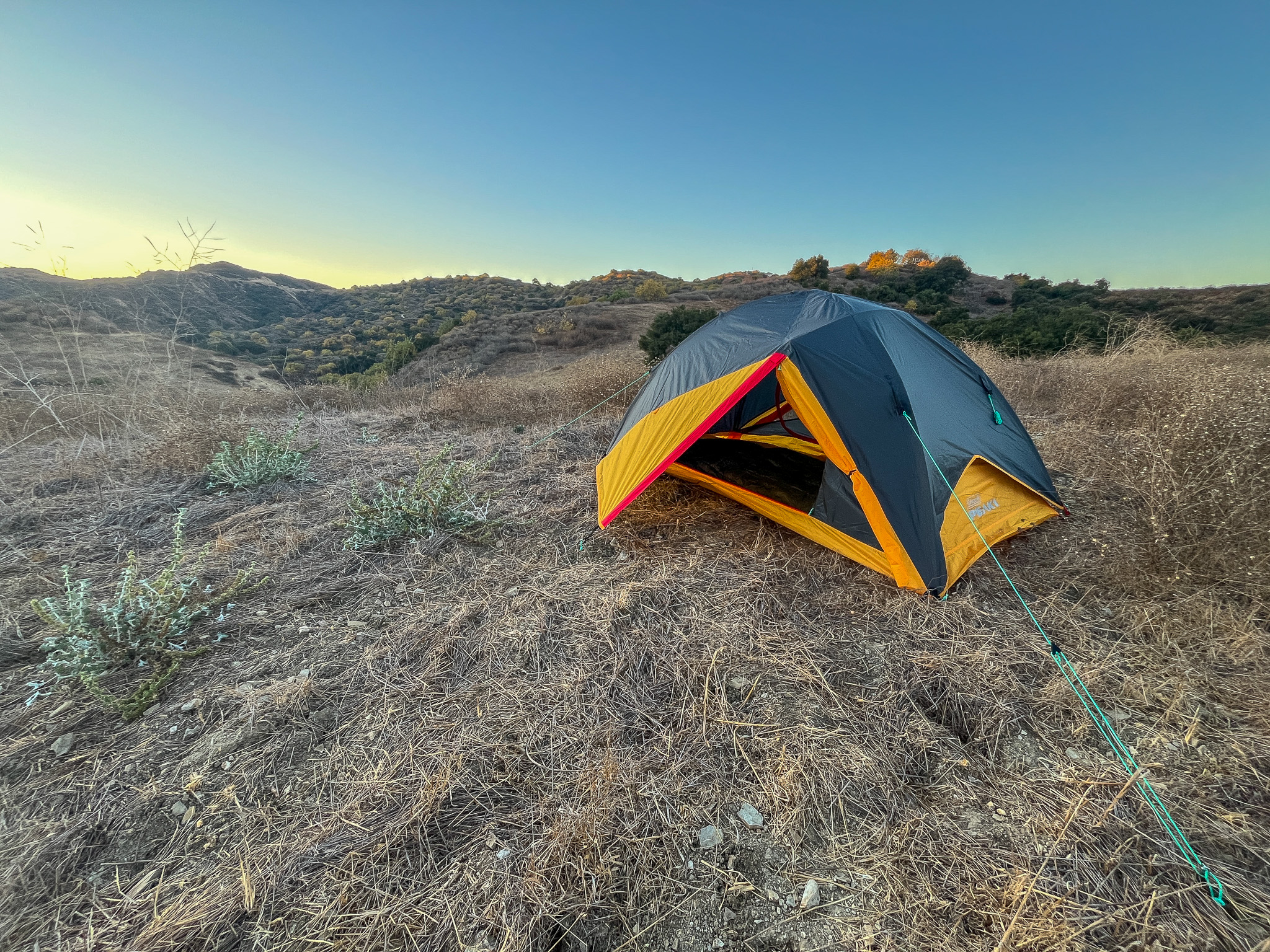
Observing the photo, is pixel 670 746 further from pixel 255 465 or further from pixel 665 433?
pixel 255 465

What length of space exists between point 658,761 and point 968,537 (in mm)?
2370

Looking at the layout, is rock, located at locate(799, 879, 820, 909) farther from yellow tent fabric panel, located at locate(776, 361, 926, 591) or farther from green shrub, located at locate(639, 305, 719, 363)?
green shrub, located at locate(639, 305, 719, 363)

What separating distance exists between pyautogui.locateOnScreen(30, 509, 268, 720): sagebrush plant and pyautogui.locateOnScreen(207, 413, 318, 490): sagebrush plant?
178 centimetres

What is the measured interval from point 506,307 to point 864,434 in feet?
77.5

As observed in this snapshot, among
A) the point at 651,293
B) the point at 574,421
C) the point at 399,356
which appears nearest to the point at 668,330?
the point at 574,421

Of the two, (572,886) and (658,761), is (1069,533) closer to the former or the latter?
(658,761)

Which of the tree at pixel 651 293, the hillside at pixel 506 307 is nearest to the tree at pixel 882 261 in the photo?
the hillside at pixel 506 307

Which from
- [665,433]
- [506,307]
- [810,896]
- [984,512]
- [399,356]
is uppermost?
[506,307]

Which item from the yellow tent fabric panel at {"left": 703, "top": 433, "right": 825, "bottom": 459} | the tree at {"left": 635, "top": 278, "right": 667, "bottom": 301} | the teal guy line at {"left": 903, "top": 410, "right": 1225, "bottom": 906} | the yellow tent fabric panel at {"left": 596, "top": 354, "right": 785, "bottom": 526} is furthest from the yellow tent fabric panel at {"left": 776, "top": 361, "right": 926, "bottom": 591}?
the tree at {"left": 635, "top": 278, "right": 667, "bottom": 301}

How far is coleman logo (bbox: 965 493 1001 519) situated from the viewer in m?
2.93

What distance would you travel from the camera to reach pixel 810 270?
81.9 feet

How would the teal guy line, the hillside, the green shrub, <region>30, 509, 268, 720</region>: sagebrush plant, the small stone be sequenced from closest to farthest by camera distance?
the teal guy line
the small stone
<region>30, 509, 268, 720</region>: sagebrush plant
the hillside
the green shrub

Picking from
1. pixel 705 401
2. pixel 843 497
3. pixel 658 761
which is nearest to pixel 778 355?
pixel 705 401

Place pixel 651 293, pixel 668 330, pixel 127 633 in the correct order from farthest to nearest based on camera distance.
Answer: pixel 651 293
pixel 668 330
pixel 127 633
